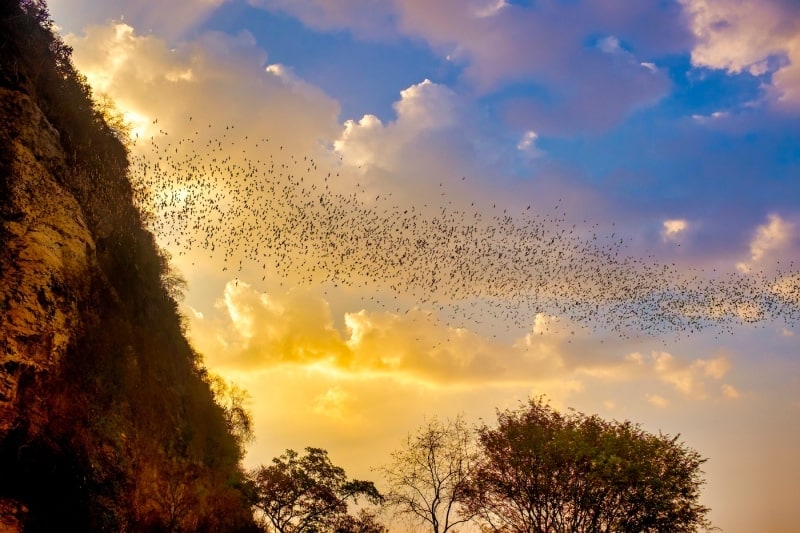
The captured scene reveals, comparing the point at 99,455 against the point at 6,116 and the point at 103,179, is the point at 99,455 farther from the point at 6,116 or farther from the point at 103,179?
the point at 103,179

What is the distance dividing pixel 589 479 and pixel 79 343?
98.6 feet

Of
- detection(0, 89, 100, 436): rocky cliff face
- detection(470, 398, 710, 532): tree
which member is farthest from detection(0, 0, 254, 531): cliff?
detection(470, 398, 710, 532): tree

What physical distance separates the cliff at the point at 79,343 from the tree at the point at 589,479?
67.2ft

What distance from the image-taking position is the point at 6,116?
26422 mm

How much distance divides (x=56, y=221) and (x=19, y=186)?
2.57 meters

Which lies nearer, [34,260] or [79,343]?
[34,260]

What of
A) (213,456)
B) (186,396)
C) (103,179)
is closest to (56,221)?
(103,179)

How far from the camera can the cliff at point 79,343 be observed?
870 inches

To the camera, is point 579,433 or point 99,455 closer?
point 99,455

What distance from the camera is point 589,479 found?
34.4 m

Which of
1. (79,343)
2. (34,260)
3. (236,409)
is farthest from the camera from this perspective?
(236,409)

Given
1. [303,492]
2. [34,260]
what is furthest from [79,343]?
[303,492]

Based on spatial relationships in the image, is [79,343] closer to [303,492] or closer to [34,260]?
[34,260]

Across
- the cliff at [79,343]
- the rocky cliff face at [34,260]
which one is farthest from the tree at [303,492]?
the rocky cliff face at [34,260]
